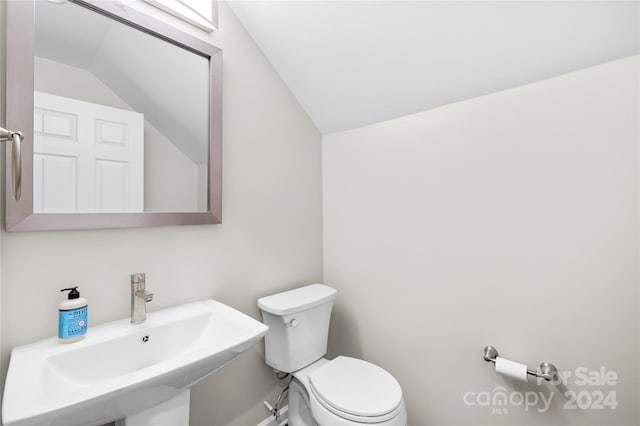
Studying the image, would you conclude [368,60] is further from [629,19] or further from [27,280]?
[27,280]

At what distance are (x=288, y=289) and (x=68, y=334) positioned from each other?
0.98 meters

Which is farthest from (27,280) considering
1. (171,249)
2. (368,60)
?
(368,60)

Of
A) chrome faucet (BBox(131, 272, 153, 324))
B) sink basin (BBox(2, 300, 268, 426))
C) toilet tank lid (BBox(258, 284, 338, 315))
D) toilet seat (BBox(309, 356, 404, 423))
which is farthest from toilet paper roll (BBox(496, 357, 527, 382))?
chrome faucet (BBox(131, 272, 153, 324))

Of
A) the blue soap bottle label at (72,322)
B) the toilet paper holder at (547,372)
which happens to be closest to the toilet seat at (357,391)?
the toilet paper holder at (547,372)

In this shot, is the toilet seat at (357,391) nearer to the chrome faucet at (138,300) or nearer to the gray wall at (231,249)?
the gray wall at (231,249)

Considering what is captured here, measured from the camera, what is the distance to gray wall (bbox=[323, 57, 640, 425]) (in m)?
0.98

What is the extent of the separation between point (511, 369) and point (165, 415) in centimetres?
124

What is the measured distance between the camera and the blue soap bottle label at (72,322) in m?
0.88

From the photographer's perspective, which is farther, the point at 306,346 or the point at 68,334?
the point at 306,346

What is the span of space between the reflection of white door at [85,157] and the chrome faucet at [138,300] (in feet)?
0.89

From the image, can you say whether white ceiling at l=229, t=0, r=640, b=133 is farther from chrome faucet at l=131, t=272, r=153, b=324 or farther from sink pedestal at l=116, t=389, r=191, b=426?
sink pedestal at l=116, t=389, r=191, b=426

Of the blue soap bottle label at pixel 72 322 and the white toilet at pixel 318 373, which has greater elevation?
the blue soap bottle label at pixel 72 322

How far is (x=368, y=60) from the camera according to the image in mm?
1399

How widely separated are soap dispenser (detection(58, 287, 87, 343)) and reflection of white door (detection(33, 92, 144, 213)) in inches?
11.7
